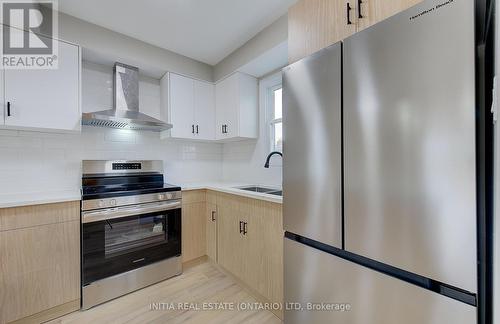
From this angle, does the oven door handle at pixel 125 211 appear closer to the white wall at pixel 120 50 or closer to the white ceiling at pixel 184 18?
the white wall at pixel 120 50

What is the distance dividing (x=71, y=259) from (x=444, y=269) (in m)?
2.33

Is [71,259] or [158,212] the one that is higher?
[158,212]

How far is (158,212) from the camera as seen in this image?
2.13 m

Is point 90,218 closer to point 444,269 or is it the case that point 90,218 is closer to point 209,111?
point 209,111

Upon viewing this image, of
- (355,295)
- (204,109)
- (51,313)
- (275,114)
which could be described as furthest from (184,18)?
(51,313)

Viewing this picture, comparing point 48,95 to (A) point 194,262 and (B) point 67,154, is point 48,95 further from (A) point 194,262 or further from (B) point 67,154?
(A) point 194,262

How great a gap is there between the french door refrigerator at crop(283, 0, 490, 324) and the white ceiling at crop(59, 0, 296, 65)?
106 centimetres

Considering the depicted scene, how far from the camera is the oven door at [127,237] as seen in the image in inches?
68.4

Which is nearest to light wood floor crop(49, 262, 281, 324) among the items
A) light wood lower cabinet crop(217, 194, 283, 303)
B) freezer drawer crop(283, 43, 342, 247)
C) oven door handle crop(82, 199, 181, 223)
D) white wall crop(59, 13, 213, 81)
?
light wood lower cabinet crop(217, 194, 283, 303)

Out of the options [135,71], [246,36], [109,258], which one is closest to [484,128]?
[246,36]

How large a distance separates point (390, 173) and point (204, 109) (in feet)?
7.84

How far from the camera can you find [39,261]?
61.5 inches

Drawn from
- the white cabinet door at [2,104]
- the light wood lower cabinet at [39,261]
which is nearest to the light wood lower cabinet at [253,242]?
the light wood lower cabinet at [39,261]

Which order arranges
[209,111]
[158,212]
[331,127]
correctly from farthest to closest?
[209,111] < [158,212] < [331,127]
